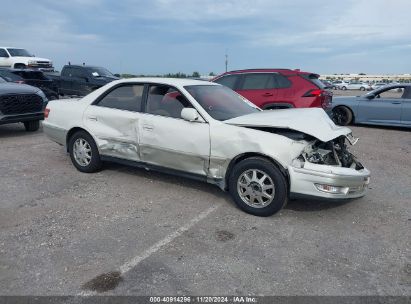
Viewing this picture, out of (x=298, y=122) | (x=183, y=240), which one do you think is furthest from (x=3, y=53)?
(x=183, y=240)

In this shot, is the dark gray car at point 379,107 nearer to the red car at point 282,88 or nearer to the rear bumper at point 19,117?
the red car at point 282,88

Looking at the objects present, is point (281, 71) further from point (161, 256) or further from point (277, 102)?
point (161, 256)

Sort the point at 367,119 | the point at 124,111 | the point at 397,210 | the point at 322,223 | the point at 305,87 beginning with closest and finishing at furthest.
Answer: the point at 322,223 < the point at 397,210 < the point at 124,111 < the point at 305,87 < the point at 367,119

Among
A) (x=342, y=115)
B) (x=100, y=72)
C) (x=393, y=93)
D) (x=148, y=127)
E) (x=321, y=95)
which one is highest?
(x=100, y=72)

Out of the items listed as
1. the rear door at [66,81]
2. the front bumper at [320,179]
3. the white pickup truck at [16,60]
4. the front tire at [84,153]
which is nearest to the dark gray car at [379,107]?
the front bumper at [320,179]

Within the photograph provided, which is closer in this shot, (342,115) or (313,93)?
(313,93)

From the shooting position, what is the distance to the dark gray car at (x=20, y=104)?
8375 millimetres

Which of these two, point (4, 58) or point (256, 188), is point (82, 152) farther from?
point (4, 58)

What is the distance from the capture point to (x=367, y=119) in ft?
→ 38.1

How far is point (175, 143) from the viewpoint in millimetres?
4848

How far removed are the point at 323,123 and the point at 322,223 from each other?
1280mm

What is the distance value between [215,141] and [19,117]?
6141 millimetres

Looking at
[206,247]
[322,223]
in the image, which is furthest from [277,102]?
[206,247]

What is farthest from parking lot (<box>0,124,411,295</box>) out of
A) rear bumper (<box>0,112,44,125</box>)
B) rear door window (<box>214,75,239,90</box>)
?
rear door window (<box>214,75,239,90</box>)
